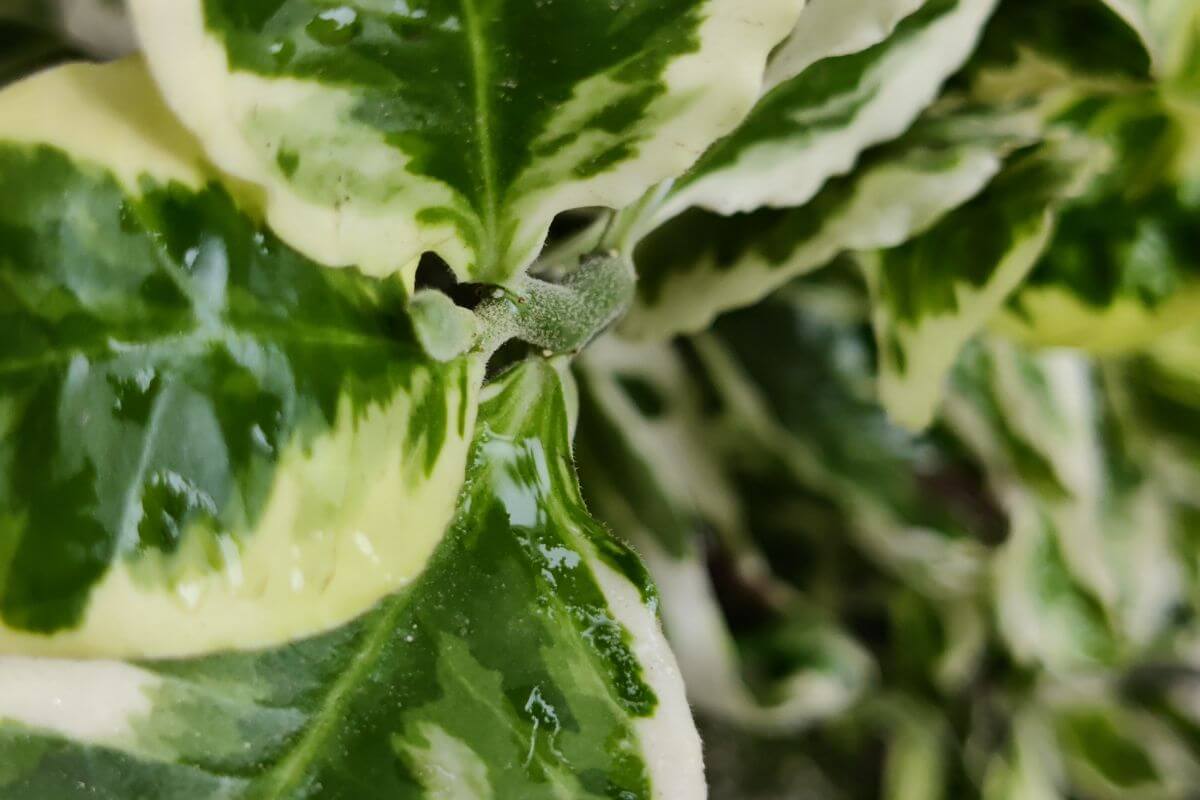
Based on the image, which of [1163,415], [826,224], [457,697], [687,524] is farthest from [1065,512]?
[457,697]

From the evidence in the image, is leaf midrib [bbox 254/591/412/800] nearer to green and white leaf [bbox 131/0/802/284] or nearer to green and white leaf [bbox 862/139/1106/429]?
green and white leaf [bbox 131/0/802/284]

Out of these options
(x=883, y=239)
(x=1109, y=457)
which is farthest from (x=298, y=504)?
(x=1109, y=457)


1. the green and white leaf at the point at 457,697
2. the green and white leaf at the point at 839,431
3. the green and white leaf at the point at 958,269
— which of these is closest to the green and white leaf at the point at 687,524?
the green and white leaf at the point at 839,431

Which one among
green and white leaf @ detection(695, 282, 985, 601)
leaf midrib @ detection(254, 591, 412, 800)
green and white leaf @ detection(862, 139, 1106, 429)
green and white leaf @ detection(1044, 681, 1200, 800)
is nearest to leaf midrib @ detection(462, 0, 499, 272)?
leaf midrib @ detection(254, 591, 412, 800)

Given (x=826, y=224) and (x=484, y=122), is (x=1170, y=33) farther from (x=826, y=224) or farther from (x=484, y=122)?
(x=484, y=122)

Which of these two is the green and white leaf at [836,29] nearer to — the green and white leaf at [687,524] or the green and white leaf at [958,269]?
the green and white leaf at [958,269]

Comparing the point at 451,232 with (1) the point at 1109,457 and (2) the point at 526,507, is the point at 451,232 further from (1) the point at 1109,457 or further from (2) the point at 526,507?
(1) the point at 1109,457
